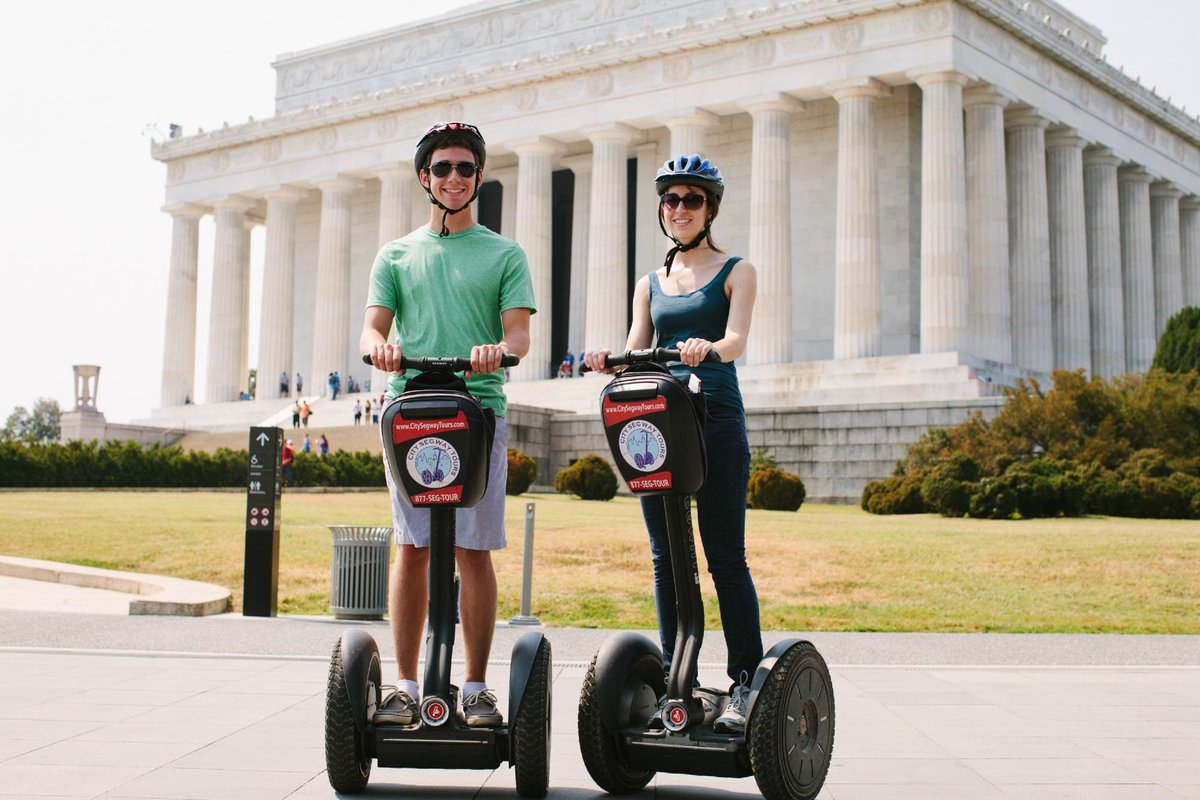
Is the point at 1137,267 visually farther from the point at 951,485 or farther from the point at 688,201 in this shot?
the point at 688,201

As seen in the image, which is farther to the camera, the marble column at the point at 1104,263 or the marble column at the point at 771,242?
the marble column at the point at 1104,263

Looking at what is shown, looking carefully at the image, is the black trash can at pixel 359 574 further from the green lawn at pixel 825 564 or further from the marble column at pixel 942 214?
the marble column at pixel 942 214

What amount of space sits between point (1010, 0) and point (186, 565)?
136ft

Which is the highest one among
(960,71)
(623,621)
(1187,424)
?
(960,71)

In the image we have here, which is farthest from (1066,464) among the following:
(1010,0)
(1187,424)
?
(1010,0)

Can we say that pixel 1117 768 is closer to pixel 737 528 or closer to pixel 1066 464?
pixel 737 528

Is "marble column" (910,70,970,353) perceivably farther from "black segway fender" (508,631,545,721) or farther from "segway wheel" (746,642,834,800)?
"black segway fender" (508,631,545,721)

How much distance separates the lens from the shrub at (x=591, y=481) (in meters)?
36.8

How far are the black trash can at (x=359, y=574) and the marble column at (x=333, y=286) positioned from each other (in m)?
49.9

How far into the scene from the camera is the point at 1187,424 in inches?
1356

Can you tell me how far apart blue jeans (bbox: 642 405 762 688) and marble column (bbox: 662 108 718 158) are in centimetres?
4848

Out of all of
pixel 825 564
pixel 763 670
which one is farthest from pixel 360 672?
pixel 825 564

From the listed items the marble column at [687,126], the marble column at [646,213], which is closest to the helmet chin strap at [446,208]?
the marble column at [687,126]

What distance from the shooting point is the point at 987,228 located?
167 feet
